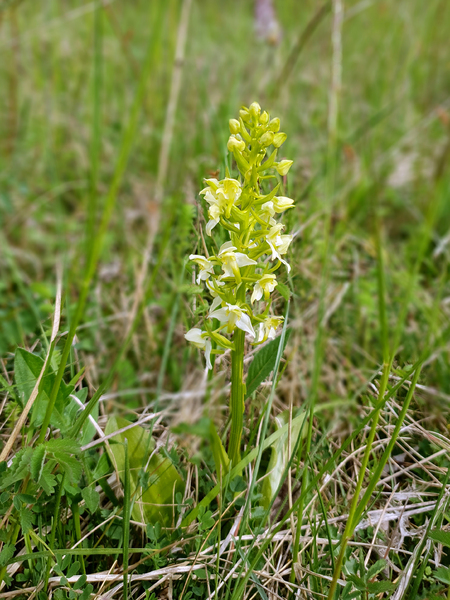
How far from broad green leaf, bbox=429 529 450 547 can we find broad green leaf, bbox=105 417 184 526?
0.53 metres

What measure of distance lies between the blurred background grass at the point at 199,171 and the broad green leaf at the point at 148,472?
0.23 m

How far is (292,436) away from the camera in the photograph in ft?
3.38

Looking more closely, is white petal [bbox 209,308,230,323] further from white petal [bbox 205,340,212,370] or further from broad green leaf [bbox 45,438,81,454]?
broad green leaf [bbox 45,438,81,454]

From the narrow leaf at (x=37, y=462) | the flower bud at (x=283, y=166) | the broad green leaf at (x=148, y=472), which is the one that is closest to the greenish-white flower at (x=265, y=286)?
the flower bud at (x=283, y=166)

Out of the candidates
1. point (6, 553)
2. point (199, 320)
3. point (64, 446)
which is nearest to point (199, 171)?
point (199, 320)

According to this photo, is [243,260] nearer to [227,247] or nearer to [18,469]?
[227,247]

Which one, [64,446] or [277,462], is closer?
[64,446]

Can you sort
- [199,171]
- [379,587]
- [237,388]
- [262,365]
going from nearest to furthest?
1. [379,587]
2. [237,388]
3. [262,365]
4. [199,171]

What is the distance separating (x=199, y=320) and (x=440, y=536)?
0.68m

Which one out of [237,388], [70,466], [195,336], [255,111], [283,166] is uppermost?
[255,111]

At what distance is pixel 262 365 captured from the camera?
101cm

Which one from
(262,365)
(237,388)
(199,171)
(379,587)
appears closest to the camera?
(379,587)

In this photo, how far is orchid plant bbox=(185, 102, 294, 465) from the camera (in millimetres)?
848

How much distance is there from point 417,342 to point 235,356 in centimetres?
101
